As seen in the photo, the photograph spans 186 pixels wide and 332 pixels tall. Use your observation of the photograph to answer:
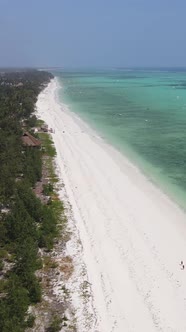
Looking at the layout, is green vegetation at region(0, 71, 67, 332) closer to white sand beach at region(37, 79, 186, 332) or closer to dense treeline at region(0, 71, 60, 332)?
dense treeline at region(0, 71, 60, 332)

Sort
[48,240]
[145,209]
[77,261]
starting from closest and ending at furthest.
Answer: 1. [77,261]
2. [48,240]
3. [145,209]

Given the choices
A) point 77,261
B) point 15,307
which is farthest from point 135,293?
point 15,307

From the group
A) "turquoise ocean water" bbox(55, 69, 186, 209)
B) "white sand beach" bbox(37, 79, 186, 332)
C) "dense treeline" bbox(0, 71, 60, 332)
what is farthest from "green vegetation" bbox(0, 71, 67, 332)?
"turquoise ocean water" bbox(55, 69, 186, 209)

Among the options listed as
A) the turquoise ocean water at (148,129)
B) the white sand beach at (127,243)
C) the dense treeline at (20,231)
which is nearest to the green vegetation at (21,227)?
the dense treeline at (20,231)

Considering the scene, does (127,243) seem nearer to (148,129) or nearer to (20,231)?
(20,231)

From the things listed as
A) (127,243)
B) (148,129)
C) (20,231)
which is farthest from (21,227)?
(148,129)

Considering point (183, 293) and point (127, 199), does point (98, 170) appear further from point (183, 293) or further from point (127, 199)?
point (183, 293)
